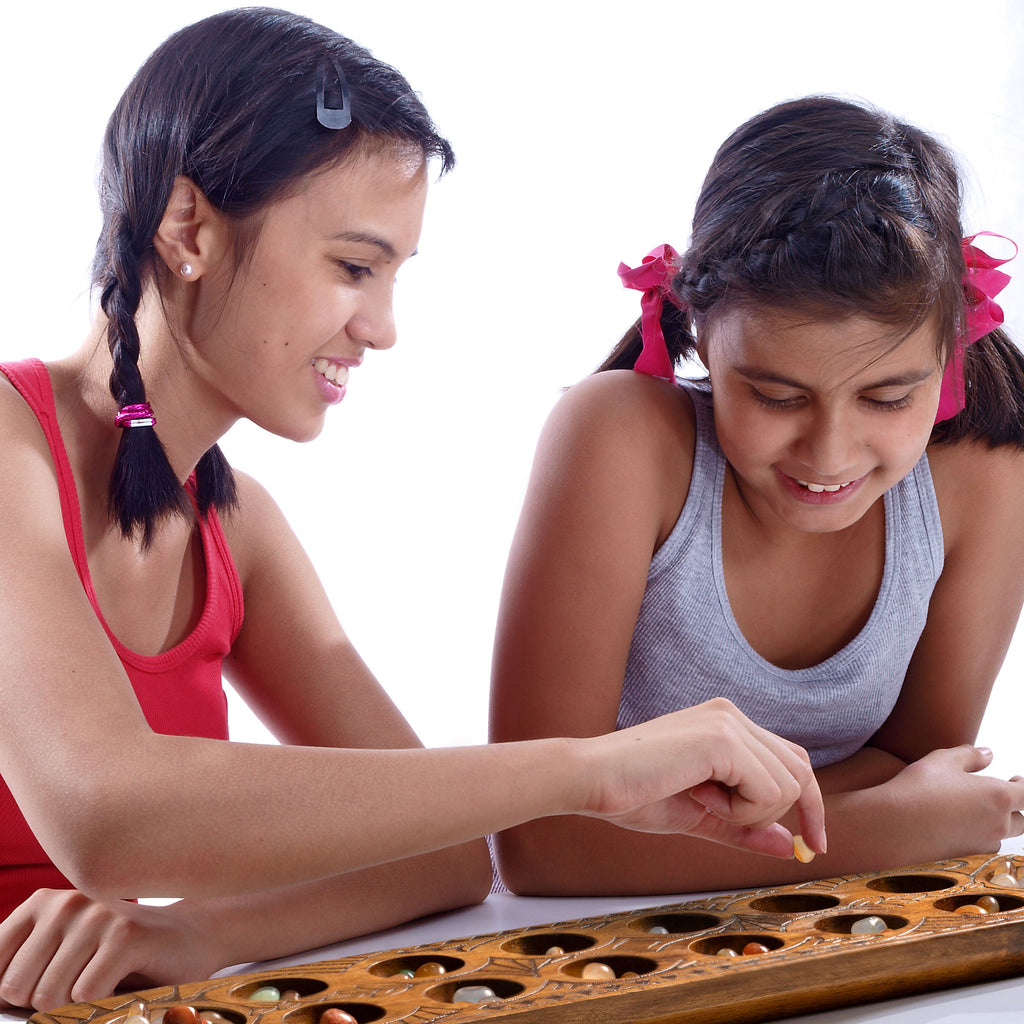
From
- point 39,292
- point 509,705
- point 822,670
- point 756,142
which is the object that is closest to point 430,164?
point 756,142

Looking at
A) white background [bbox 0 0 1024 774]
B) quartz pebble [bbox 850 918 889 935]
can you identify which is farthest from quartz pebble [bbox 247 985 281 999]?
white background [bbox 0 0 1024 774]

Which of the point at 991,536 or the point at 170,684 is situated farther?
the point at 991,536

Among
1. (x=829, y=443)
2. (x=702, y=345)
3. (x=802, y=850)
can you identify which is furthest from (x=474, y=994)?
(x=702, y=345)

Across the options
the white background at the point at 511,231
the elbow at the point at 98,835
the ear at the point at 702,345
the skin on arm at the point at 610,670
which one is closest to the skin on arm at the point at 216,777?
the elbow at the point at 98,835

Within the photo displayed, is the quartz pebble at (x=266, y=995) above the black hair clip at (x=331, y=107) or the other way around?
the other way around

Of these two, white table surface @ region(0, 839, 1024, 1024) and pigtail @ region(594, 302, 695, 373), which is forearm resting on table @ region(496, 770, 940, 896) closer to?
white table surface @ region(0, 839, 1024, 1024)

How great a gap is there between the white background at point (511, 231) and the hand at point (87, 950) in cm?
155

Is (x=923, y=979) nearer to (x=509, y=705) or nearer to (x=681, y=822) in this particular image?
(x=681, y=822)

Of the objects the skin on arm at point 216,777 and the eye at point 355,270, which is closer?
the skin on arm at point 216,777

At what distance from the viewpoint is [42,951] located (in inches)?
29.9

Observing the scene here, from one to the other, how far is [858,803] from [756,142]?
1.86 feet

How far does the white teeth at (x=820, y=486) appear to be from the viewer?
108cm

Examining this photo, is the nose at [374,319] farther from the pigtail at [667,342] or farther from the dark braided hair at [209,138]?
the pigtail at [667,342]

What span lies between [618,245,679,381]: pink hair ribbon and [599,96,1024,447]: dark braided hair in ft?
0.18
